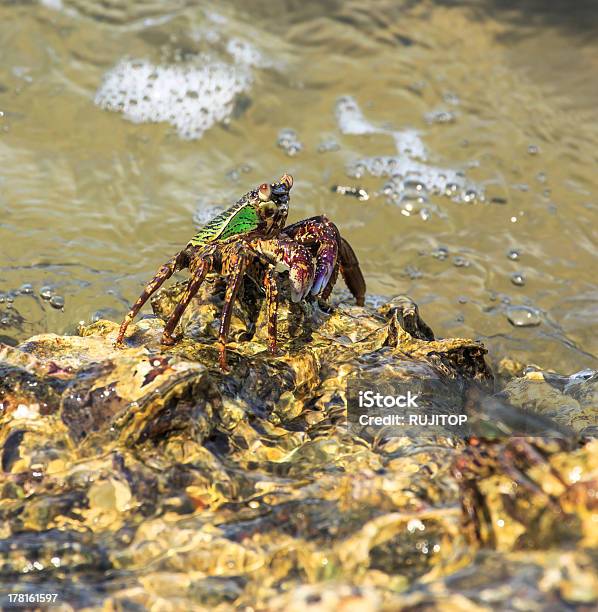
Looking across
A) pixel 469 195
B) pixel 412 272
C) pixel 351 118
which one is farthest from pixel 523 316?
pixel 351 118

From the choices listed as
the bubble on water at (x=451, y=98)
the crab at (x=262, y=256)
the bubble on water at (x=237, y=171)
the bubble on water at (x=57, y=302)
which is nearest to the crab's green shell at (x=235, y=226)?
the crab at (x=262, y=256)

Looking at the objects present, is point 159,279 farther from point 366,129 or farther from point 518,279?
point 366,129

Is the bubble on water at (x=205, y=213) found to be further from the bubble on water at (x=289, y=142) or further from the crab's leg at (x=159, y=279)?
the crab's leg at (x=159, y=279)

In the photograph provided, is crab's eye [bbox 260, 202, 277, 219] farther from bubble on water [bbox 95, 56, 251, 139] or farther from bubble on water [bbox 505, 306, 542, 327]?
bubble on water [bbox 95, 56, 251, 139]

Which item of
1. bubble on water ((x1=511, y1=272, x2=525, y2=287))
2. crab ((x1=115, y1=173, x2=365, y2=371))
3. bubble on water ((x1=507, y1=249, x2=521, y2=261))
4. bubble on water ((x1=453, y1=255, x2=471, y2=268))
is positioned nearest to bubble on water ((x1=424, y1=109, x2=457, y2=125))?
bubble on water ((x1=507, y1=249, x2=521, y2=261))

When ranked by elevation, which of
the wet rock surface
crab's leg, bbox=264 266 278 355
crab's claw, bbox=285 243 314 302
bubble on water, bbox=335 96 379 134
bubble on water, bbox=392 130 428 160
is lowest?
the wet rock surface

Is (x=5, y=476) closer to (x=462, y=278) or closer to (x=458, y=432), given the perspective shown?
(x=458, y=432)

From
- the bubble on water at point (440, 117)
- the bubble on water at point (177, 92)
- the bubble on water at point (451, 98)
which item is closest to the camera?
the bubble on water at point (177, 92)
